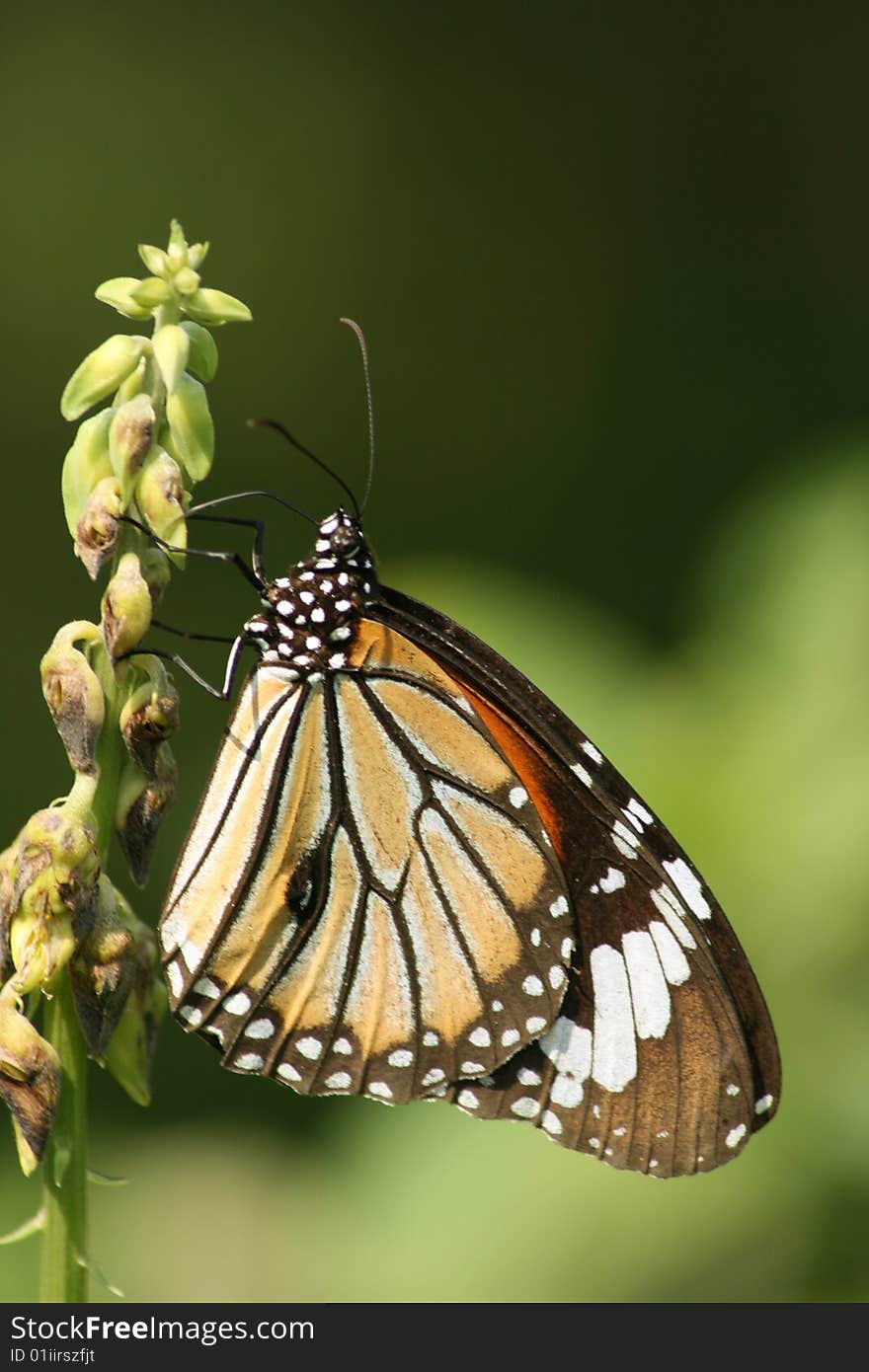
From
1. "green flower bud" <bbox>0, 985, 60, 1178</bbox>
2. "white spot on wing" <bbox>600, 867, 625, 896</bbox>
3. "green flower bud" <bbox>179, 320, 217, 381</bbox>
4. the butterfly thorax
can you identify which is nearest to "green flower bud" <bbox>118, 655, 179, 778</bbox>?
"green flower bud" <bbox>0, 985, 60, 1178</bbox>

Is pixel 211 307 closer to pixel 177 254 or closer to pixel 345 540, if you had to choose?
pixel 177 254

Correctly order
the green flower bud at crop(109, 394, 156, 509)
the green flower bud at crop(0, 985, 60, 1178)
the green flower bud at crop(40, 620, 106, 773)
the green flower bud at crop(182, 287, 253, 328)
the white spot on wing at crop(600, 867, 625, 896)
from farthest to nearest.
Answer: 1. the white spot on wing at crop(600, 867, 625, 896)
2. the green flower bud at crop(182, 287, 253, 328)
3. the green flower bud at crop(109, 394, 156, 509)
4. the green flower bud at crop(40, 620, 106, 773)
5. the green flower bud at crop(0, 985, 60, 1178)

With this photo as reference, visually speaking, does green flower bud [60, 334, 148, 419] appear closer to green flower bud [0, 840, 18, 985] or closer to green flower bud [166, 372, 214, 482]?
green flower bud [166, 372, 214, 482]

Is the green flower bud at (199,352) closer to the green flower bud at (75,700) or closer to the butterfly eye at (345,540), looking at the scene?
the green flower bud at (75,700)

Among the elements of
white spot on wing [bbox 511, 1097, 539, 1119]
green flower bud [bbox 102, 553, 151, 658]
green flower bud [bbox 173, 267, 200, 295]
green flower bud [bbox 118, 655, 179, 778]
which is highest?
green flower bud [bbox 173, 267, 200, 295]

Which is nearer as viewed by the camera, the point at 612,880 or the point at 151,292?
the point at 151,292

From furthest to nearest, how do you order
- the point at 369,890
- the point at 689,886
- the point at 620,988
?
the point at 369,890
the point at 620,988
the point at 689,886

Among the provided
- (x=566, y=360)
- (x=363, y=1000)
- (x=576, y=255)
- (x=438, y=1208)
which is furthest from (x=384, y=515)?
(x=363, y=1000)

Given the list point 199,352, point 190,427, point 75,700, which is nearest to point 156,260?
point 199,352
